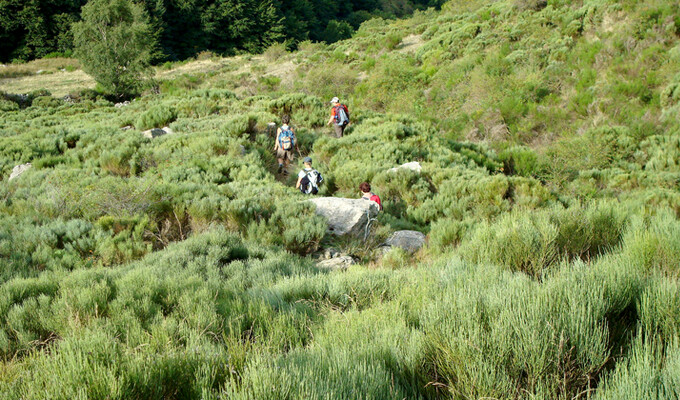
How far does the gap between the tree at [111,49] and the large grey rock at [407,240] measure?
24.4 m

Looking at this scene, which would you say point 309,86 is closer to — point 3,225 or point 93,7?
point 93,7

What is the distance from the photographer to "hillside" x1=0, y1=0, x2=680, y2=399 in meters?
1.87

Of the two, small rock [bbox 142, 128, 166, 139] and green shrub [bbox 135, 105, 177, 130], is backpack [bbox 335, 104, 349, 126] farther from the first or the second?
green shrub [bbox 135, 105, 177, 130]

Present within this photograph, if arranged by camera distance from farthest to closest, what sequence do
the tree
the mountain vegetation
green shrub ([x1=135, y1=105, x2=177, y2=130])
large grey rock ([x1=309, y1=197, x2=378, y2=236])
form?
the mountain vegetation
the tree
green shrub ([x1=135, y1=105, x2=177, y2=130])
large grey rock ([x1=309, y1=197, x2=378, y2=236])

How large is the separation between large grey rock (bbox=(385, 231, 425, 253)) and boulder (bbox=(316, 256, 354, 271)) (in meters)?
0.97

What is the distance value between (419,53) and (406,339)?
88.5 ft

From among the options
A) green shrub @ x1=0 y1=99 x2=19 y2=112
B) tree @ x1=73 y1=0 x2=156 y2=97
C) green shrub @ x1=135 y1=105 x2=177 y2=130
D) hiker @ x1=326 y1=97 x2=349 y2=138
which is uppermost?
tree @ x1=73 y1=0 x2=156 y2=97

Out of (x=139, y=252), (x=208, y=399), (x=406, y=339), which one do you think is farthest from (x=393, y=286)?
(x=139, y=252)

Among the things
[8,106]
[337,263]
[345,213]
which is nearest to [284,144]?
[345,213]

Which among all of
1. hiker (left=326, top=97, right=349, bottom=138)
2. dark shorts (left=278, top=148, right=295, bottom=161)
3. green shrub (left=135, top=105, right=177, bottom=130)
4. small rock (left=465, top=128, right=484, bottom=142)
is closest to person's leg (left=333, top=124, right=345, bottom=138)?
hiker (left=326, top=97, right=349, bottom=138)

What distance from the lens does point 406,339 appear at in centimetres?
220

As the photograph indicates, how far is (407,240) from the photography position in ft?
22.2

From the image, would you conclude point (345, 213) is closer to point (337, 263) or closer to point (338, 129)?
point (337, 263)

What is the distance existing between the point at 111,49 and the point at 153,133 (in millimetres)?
17440
